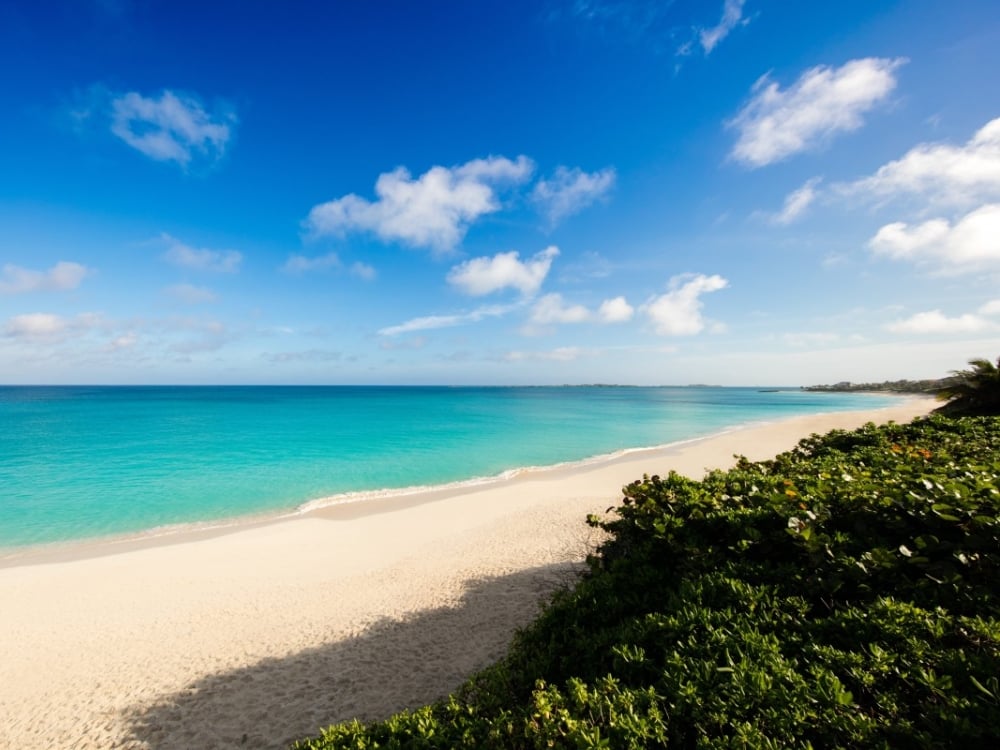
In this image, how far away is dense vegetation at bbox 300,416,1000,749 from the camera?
238cm

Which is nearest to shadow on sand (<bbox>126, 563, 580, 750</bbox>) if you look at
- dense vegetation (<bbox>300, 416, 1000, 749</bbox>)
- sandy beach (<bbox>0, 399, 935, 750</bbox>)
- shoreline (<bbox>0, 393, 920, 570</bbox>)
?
sandy beach (<bbox>0, 399, 935, 750</bbox>)

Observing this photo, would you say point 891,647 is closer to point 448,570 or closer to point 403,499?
point 448,570

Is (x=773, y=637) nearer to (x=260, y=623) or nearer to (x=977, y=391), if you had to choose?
(x=260, y=623)

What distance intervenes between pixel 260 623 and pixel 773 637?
8.48m

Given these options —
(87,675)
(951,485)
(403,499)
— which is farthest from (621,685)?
(403,499)

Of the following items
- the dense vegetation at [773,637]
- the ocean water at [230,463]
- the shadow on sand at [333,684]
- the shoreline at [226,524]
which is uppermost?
the dense vegetation at [773,637]

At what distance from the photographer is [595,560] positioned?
5195mm

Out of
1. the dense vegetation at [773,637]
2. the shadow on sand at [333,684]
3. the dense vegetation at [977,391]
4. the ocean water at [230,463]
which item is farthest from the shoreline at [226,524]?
the dense vegetation at [977,391]

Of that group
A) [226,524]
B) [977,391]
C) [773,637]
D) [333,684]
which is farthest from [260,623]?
[977,391]

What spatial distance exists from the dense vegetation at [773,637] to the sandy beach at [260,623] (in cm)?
297

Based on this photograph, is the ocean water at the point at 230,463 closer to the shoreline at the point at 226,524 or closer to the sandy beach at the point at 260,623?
the shoreline at the point at 226,524

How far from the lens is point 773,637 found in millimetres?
3008

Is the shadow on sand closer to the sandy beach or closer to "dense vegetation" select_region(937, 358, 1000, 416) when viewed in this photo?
the sandy beach

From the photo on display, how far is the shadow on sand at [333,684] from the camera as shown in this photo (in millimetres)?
5238
